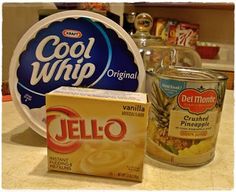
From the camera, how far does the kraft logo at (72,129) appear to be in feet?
1.35

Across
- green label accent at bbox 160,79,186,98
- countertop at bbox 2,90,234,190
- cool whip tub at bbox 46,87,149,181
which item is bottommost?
countertop at bbox 2,90,234,190

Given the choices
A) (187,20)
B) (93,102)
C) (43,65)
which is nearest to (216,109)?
(93,102)

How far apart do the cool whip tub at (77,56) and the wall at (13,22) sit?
0.33m

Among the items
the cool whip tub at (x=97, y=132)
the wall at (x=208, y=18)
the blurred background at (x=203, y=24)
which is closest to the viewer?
the cool whip tub at (x=97, y=132)

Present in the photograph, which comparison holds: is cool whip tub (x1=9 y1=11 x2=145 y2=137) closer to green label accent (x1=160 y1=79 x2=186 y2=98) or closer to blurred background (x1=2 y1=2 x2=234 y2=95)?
green label accent (x1=160 y1=79 x2=186 y2=98)

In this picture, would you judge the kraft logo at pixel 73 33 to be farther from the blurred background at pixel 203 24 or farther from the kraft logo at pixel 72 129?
the blurred background at pixel 203 24

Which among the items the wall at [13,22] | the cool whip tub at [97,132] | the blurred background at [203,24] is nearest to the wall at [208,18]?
the blurred background at [203,24]

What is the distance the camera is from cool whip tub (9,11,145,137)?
0.50m

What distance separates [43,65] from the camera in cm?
50

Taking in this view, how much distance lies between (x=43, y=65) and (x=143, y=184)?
27cm

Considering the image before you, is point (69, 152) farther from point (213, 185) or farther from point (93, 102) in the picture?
point (213, 185)

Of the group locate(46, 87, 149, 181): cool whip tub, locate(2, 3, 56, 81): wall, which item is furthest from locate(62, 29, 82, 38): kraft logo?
locate(2, 3, 56, 81): wall

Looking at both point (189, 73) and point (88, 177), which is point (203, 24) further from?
point (88, 177)

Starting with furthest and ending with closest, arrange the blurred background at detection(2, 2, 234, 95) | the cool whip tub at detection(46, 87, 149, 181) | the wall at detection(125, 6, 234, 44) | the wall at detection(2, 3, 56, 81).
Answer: the wall at detection(125, 6, 234, 44), the blurred background at detection(2, 2, 234, 95), the wall at detection(2, 3, 56, 81), the cool whip tub at detection(46, 87, 149, 181)
